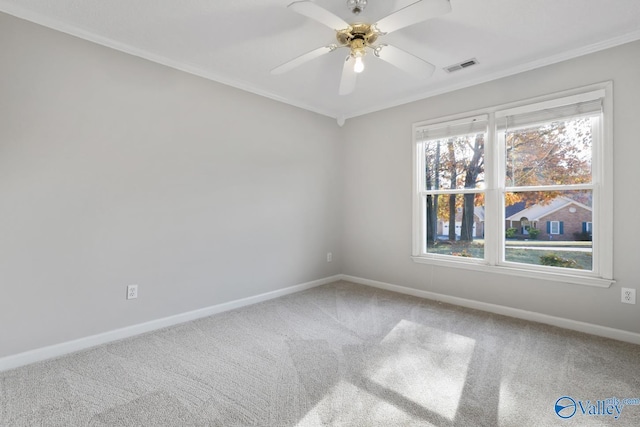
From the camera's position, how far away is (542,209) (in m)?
2.94

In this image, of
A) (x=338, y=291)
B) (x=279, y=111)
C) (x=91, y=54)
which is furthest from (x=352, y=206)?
(x=91, y=54)

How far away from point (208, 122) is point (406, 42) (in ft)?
6.50

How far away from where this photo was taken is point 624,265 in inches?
98.4

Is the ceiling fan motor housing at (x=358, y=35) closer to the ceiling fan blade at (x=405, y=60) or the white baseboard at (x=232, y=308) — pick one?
the ceiling fan blade at (x=405, y=60)

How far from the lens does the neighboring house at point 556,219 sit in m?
2.74

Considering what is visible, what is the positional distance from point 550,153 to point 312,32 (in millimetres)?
2435

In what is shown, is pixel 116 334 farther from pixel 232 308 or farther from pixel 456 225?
pixel 456 225

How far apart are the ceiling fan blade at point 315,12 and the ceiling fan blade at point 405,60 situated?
1.25 ft

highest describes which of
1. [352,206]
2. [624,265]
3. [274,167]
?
[274,167]

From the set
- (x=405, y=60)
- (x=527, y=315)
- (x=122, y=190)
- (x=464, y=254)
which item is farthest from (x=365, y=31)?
(x=527, y=315)

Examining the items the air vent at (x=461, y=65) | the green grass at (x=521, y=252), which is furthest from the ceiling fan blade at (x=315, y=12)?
the green grass at (x=521, y=252)

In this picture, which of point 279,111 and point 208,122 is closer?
point 208,122

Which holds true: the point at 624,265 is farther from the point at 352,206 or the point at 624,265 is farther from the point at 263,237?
the point at 263,237

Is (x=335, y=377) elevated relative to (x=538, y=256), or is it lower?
lower
